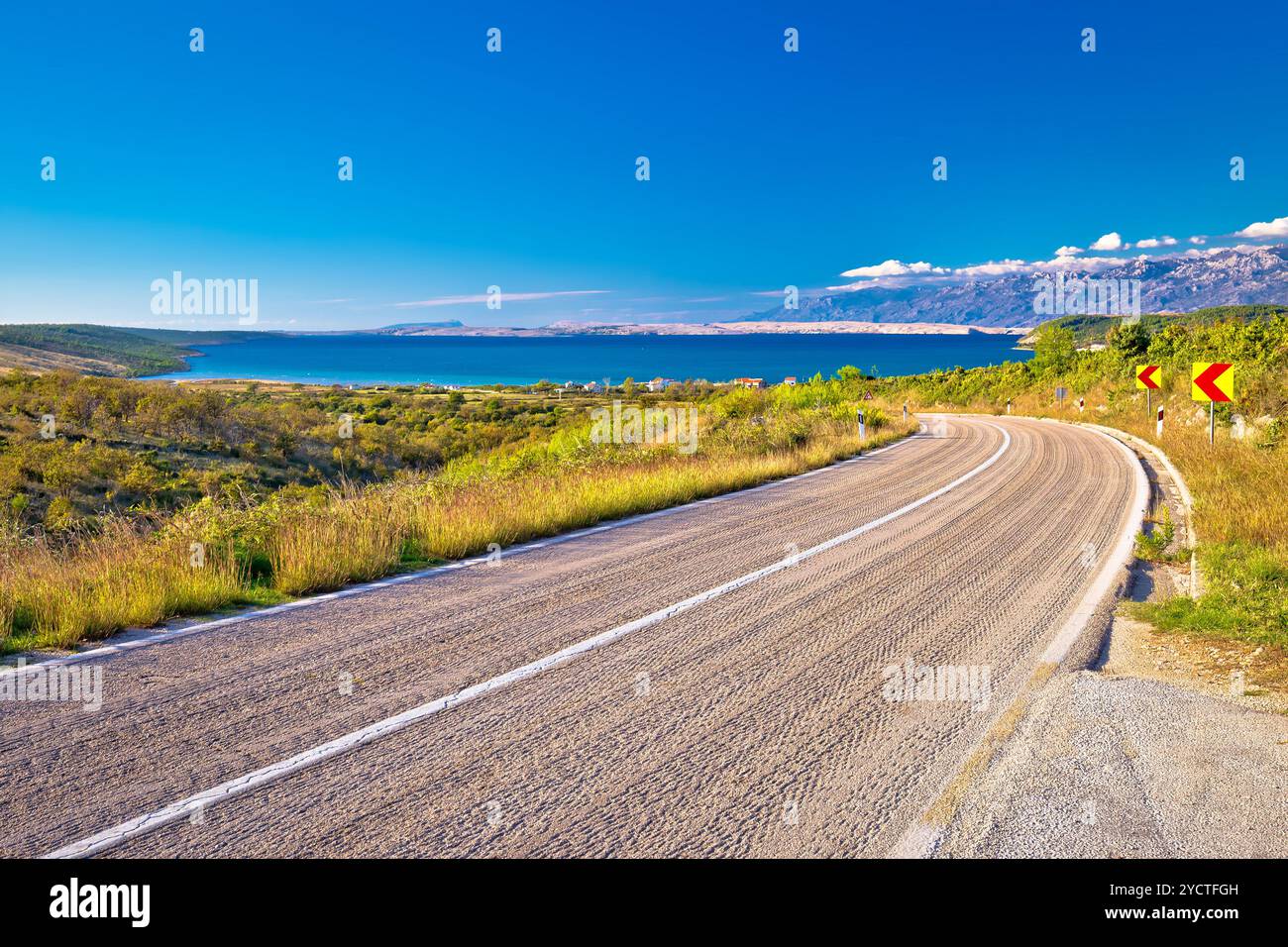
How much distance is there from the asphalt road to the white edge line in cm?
8

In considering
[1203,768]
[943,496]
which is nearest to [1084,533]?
[943,496]

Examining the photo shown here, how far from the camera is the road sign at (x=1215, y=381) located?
49.9 ft

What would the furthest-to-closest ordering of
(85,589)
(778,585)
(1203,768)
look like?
(778,585)
(85,589)
(1203,768)

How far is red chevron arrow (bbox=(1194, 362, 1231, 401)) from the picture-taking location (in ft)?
50.1

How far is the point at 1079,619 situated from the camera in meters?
6.05

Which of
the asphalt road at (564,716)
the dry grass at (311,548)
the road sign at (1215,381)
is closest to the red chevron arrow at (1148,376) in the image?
the road sign at (1215,381)

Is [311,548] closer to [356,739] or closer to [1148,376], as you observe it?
[356,739]

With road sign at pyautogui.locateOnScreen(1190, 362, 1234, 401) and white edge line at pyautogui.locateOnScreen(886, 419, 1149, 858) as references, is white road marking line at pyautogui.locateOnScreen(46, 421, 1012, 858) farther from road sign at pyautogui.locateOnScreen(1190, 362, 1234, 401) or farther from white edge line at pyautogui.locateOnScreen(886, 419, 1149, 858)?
road sign at pyautogui.locateOnScreen(1190, 362, 1234, 401)

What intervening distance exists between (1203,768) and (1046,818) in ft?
3.44

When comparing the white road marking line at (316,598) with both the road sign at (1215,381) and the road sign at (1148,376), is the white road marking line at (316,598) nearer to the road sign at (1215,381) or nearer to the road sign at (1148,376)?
the road sign at (1215,381)

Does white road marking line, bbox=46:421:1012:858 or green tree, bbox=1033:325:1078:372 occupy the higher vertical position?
green tree, bbox=1033:325:1078:372

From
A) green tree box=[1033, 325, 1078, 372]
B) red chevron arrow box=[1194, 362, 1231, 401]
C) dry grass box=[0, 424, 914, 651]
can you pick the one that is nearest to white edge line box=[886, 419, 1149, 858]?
red chevron arrow box=[1194, 362, 1231, 401]

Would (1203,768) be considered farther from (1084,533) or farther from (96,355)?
(96,355)

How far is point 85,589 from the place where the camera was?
5.92m
